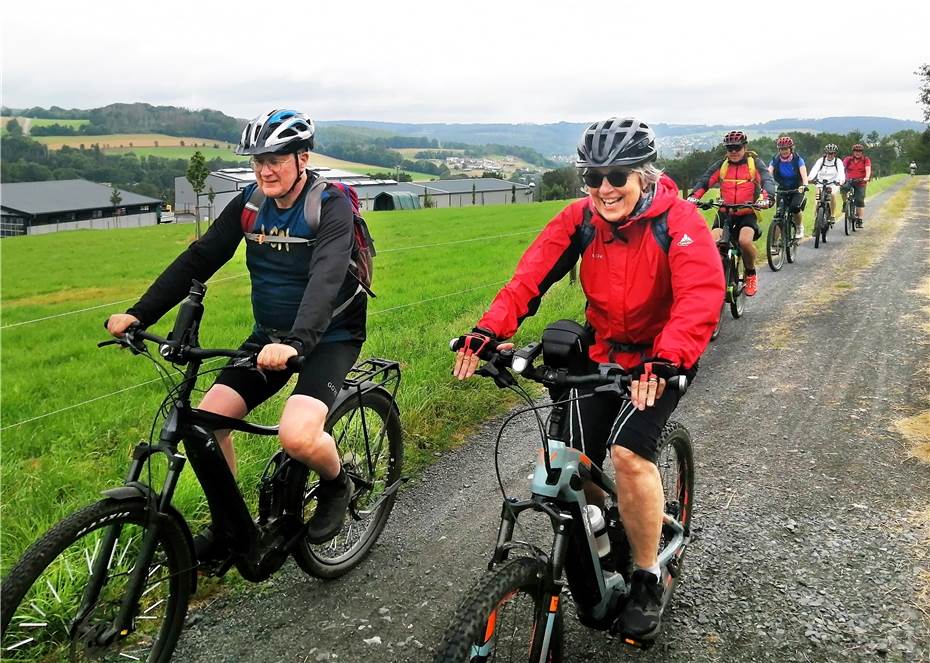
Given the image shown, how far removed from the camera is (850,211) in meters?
19.2

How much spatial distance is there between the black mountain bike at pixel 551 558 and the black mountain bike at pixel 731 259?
6626 mm

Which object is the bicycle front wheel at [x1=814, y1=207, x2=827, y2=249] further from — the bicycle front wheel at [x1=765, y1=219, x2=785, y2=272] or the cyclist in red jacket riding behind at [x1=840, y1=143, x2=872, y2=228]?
the cyclist in red jacket riding behind at [x1=840, y1=143, x2=872, y2=228]

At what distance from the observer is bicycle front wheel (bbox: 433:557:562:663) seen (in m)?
2.29

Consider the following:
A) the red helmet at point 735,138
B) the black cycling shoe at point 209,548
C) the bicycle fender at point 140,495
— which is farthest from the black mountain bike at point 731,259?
the bicycle fender at point 140,495

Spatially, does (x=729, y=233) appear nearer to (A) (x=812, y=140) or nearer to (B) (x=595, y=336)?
(B) (x=595, y=336)

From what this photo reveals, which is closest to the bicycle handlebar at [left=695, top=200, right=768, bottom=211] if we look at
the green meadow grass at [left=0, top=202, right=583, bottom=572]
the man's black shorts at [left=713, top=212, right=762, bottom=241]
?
the man's black shorts at [left=713, top=212, right=762, bottom=241]

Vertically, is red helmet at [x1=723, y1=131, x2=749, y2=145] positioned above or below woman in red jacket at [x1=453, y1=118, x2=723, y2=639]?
above

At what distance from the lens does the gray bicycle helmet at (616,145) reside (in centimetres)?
309

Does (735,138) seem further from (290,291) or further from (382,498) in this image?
(290,291)

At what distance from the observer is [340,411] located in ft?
12.9

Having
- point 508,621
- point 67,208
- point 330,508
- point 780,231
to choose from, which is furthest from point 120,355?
point 67,208

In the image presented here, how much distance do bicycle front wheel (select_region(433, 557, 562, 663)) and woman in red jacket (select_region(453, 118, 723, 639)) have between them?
56 centimetres

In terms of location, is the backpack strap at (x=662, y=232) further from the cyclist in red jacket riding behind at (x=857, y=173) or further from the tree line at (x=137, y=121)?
the cyclist in red jacket riding behind at (x=857, y=173)

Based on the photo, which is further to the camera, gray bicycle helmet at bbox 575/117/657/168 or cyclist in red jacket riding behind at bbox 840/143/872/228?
cyclist in red jacket riding behind at bbox 840/143/872/228
